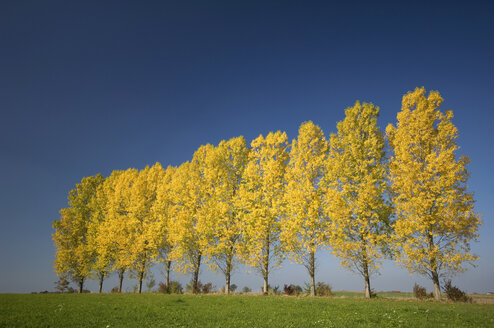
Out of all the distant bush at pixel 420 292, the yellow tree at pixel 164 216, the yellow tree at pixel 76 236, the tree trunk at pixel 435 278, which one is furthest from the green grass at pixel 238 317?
the yellow tree at pixel 76 236

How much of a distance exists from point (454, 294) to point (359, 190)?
10083 mm

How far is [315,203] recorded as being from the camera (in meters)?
22.7

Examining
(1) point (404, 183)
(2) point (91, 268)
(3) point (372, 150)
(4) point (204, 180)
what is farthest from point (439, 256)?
(2) point (91, 268)

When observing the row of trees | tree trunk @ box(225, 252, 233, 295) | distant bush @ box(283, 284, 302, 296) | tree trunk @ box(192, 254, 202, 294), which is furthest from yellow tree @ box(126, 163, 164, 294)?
distant bush @ box(283, 284, 302, 296)

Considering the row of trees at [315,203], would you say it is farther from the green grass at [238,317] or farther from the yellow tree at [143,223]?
the green grass at [238,317]

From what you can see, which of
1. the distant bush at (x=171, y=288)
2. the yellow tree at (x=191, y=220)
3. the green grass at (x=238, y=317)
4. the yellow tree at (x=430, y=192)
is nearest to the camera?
the green grass at (x=238, y=317)

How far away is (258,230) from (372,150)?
12.1 m

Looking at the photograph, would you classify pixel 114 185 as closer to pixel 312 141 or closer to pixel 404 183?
pixel 312 141

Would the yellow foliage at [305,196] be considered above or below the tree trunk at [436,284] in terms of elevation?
above

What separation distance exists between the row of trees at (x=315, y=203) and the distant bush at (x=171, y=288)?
172cm

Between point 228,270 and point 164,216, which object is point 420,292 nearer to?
point 228,270

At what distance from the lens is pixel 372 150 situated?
78.7ft

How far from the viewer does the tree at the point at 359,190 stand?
21688 millimetres

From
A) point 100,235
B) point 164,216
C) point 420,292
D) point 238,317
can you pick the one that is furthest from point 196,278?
point 420,292
